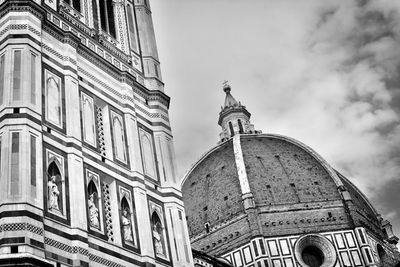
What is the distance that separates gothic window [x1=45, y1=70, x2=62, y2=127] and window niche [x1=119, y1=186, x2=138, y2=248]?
199 cm

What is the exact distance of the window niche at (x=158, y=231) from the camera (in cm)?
1316

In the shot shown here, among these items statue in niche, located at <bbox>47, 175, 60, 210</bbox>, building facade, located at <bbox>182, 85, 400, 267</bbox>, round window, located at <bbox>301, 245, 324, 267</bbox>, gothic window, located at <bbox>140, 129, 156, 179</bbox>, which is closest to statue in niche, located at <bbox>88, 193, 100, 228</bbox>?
statue in niche, located at <bbox>47, 175, 60, 210</bbox>

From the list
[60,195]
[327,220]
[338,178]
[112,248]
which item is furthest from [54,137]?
[338,178]

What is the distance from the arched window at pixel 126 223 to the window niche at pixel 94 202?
644 mm

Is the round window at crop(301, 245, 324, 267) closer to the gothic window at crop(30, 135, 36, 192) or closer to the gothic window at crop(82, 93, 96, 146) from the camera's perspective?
the gothic window at crop(82, 93, 96, 146)

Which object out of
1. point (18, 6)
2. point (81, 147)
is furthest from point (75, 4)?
point (81, 147)

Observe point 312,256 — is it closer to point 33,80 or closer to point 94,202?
point 94,202

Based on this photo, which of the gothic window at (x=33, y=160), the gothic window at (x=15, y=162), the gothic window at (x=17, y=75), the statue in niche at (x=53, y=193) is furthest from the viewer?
the gothic window at (x=17, y=75)

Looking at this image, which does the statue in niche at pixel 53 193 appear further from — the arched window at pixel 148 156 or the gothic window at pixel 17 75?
the arched window at pixel 148 156

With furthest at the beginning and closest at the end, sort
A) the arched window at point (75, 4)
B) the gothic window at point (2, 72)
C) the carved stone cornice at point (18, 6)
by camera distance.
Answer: the arched window at point (75, 4) < the carved stone cornice at point (18, 6) < the gothic window at point (2, 72)

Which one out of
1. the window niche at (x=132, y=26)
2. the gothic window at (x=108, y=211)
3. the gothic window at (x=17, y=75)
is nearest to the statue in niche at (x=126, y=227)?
the gothic window at (x=108, y=211)

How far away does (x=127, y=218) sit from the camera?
12.8 metres

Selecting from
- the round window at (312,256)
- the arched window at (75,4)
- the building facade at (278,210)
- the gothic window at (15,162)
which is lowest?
the gothic window at (15,162)

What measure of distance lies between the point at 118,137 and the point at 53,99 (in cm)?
197
